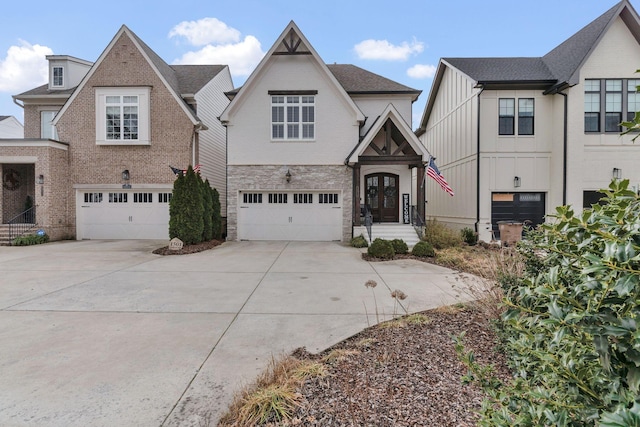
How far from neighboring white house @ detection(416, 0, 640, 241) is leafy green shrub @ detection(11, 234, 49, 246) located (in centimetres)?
1943

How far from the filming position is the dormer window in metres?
18.9

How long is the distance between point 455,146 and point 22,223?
72.7 ft

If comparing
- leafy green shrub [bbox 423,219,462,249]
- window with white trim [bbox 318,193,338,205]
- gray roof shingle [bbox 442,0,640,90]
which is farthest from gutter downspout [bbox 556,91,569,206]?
window with white trim [bbox 318,193,338,205]

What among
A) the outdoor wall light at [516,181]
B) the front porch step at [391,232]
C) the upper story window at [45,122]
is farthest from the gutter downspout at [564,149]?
the upper story window at [45,122]

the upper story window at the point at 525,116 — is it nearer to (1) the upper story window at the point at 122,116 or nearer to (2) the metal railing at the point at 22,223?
(1) the upper story window at the point at 122,116

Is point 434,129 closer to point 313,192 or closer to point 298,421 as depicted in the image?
point 313,192

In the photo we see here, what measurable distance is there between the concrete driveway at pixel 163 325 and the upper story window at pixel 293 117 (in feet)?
25.0

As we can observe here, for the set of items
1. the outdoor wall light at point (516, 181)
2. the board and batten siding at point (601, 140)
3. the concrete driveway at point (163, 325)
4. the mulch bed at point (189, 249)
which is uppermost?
the board and batten siding at point (601, 140)

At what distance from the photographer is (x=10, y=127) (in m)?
28.2

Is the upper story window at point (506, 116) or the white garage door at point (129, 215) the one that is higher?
the upper story window at point (506, 116)

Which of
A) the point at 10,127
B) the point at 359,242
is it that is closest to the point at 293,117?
the point at 359,242

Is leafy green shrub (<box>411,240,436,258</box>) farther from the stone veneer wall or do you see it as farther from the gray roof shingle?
the gray roof shingle

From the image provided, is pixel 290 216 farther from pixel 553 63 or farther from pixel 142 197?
pixel 553 63

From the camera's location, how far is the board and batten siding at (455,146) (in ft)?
50.2
